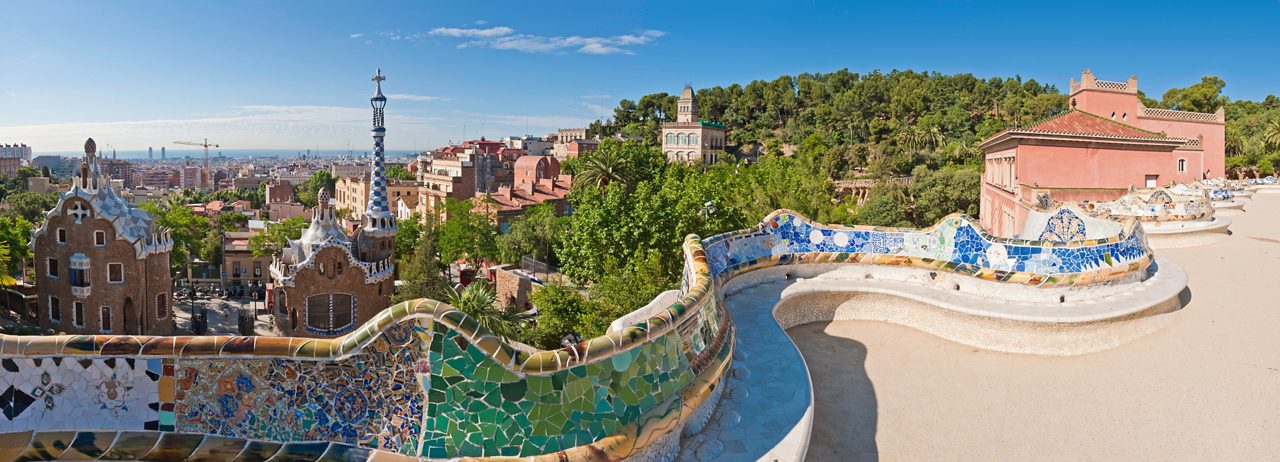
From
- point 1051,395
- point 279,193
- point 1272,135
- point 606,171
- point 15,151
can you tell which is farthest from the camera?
point 15,151

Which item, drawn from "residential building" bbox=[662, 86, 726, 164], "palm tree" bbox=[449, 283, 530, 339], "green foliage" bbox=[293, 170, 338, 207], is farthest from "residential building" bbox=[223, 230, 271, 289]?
"green foliage" bbox=[293, 170, 338, 207]

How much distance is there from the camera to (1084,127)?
72.8 ft

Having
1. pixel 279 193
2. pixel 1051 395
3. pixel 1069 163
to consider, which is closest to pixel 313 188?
pixel 279 193

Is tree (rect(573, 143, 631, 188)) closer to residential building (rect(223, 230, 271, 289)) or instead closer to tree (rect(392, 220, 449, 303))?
tree (rect(392, 220, 449, 303))

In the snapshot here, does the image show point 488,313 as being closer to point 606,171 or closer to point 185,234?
point 606,171

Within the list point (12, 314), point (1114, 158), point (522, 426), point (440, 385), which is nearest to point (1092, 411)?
point (522, 426)

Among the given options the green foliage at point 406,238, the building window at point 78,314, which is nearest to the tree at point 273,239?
the green foliage at point 406,238

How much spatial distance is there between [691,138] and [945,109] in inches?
960

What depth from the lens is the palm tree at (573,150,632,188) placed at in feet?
129

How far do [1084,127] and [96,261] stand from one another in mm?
26590

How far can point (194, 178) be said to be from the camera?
198875 millimetres

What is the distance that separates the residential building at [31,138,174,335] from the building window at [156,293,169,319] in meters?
0.06

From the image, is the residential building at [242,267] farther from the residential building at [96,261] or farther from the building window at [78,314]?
the building window at [78,314]

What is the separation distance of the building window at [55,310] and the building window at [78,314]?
0.35 m
